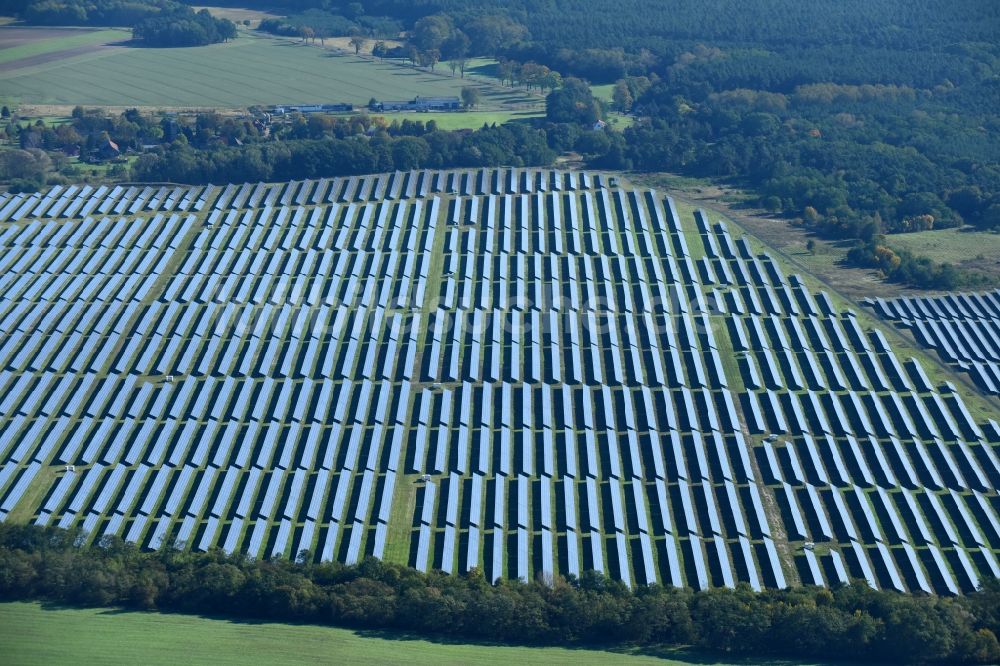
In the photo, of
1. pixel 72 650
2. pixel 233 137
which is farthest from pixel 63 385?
pixel 233 137

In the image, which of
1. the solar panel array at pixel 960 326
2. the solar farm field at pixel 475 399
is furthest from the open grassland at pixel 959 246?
the solar farm field at pixel 475 399

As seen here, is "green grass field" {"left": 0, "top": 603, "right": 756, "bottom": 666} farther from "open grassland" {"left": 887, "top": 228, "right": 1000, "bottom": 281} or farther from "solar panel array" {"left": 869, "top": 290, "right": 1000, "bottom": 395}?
"open grassland" {"left": 887, "top": 228, "right": 1000, "bottom": 281}

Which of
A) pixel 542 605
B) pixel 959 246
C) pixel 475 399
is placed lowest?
pixel 542 605

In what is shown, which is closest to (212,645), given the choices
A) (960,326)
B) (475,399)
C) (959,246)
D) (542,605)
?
(542,605)

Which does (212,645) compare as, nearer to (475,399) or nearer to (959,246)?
(475,399)

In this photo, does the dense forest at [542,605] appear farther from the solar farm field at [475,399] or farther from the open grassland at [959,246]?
the open grassland at [959,246]

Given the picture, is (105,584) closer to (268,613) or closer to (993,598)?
(268,613)

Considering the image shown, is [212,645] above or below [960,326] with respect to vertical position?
below
